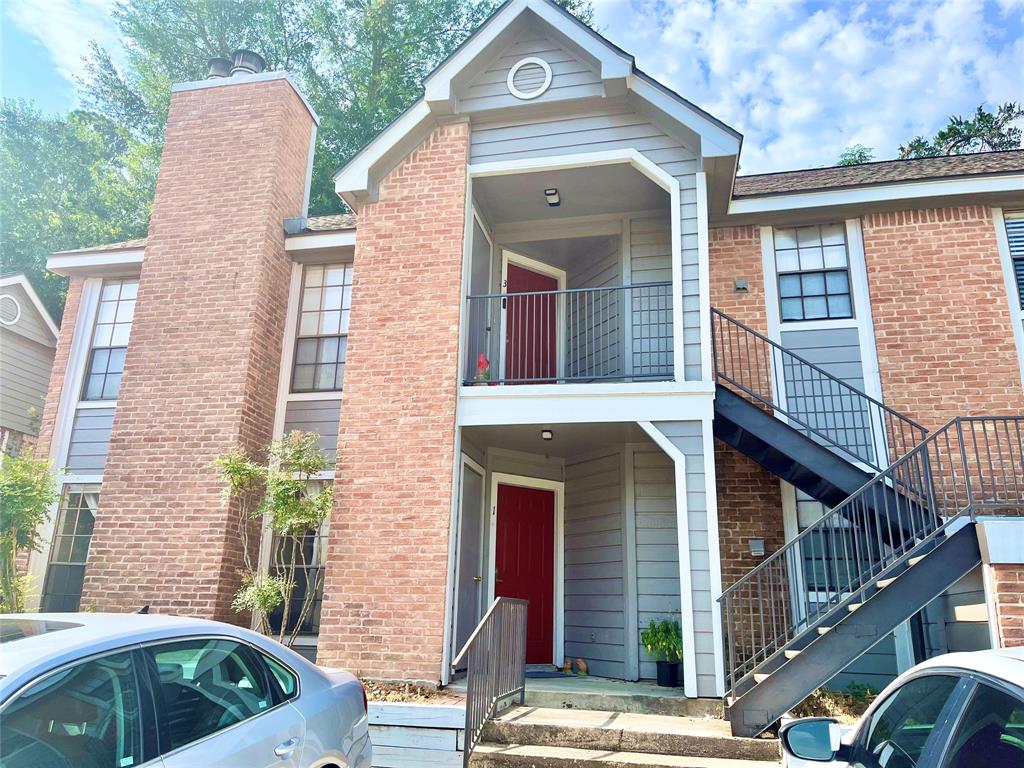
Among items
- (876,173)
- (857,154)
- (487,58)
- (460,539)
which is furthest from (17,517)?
(857,154)

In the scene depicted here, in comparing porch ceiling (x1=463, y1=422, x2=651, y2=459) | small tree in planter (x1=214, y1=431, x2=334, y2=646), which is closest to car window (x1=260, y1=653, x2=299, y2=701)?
small tree in planter (x1=214, y1=431, x2=334, y2=646)

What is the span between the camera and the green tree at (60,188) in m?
20.0

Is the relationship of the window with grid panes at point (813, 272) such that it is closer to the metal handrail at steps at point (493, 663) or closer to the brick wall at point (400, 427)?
the brick wall at point (400, 427)

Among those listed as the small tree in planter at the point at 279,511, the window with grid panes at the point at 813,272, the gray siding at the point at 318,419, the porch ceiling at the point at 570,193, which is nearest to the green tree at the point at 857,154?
the window with grid panes at the point at 813,272

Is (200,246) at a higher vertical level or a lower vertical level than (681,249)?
higher

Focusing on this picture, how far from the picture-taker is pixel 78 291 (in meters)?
11.0

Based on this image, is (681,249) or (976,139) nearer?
(681,249)

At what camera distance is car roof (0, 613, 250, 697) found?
2354 mm

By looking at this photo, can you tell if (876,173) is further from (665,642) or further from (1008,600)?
(665,642)

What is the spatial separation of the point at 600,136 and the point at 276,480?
5.20 m

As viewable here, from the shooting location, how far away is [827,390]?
863cm

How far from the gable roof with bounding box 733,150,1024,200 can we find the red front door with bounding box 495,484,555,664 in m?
4.65

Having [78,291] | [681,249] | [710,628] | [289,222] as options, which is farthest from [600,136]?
[78,291]

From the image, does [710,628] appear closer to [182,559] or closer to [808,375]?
[808,375]
